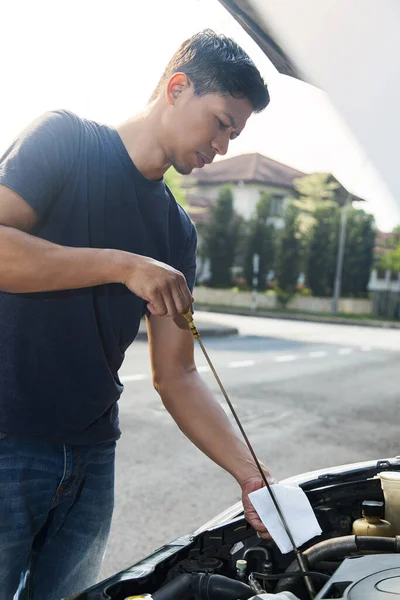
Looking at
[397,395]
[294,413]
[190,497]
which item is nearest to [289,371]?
[397,395]

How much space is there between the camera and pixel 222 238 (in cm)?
3612

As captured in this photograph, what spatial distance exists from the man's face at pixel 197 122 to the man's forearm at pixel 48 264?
1.37 ft

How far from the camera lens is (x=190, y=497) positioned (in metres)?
4.60

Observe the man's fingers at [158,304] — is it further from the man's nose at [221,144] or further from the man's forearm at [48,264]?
the man's nose at [221,144]

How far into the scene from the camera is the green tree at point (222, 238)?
118 feet

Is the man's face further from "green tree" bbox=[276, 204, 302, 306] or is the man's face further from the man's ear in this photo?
"green tree" bbox=[276, 204, 302, 306]

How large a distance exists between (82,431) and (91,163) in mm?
677

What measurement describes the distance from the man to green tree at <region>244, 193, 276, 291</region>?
1338 inches

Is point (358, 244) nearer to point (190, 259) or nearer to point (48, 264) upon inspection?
point (190, 259)

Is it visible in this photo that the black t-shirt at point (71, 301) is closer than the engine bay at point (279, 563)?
No

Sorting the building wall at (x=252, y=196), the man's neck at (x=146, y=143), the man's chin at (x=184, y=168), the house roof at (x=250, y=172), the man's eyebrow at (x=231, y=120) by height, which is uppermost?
the house roof at (x=250, y=172)

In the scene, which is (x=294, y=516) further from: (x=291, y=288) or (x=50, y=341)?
(x=291, y=288)

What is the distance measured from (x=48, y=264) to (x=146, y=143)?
0.49 meters

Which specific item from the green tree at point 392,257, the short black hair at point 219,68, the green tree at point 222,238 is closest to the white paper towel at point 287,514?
the short black hair at point 219,68
